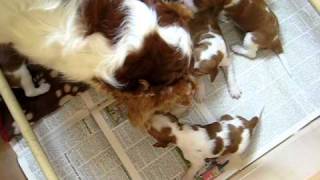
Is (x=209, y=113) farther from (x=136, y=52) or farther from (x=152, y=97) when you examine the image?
(x=136, y=52)

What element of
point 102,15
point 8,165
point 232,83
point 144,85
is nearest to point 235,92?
point 232,83

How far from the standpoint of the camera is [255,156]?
1.72 meters

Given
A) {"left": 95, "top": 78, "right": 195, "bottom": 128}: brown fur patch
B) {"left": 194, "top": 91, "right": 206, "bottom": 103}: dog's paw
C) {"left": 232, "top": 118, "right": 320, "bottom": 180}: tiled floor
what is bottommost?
{"left": 232, "top": 118, "right": 320, "bottom": 180}: tiled floor

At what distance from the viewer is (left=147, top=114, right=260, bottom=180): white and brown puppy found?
1546mm

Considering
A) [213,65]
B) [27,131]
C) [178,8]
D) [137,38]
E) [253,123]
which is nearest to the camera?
[137,38]

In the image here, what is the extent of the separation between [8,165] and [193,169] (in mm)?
579

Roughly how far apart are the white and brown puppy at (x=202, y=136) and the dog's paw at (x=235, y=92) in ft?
0.45

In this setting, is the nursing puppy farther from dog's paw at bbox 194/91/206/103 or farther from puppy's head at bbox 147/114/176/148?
puppy's head at bbox 147/114/176/148

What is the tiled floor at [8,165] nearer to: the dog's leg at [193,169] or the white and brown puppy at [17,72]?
the white and brown puppy at [17,72]

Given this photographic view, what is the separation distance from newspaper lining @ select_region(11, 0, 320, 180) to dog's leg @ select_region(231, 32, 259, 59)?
0.03 meters

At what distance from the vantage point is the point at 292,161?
173 centimetres

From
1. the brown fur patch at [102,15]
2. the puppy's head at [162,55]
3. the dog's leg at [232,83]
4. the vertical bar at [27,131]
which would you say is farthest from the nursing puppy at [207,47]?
the vertical bar at [27,131]

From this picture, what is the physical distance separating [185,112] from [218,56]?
0.83ft

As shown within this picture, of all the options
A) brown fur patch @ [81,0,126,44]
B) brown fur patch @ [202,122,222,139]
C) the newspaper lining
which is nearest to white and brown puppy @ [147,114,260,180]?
brown fur patch @ [202,122,222,139]
